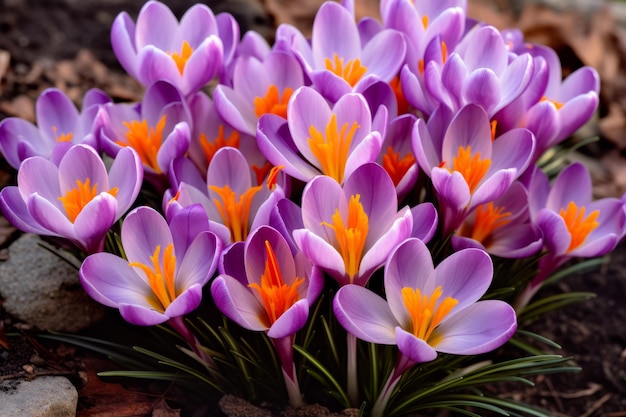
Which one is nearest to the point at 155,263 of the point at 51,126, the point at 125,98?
the point at 51,126

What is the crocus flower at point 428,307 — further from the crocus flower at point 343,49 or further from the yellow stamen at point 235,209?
the crocus flower at point 343,49

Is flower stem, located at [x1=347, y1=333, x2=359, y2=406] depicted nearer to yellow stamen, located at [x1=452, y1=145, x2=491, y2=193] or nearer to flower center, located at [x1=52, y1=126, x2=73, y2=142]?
yellow stamen, located at [x1=452, y1=145, x2=491, y2=193]

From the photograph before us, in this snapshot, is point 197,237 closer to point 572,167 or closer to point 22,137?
point 22,137

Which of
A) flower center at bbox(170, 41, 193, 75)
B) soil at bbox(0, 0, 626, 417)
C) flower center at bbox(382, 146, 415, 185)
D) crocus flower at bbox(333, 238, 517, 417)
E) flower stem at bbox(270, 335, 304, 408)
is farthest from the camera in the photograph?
soil at bbox(0, 0, 626, 417)

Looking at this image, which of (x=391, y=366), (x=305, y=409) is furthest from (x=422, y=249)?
(x=305, y=409)

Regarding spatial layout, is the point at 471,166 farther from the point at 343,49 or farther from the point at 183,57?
the point at 183,57

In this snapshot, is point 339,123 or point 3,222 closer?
point 339,123

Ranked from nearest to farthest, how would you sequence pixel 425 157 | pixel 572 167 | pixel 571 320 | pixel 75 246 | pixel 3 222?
pixel 425 157, pixel 75 246, pixel 572 167, pixel 3 222, pixel 571 320

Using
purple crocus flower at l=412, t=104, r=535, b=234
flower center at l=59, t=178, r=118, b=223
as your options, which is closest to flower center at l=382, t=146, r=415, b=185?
purple crocus flower at l=412, t=104, r=535, b=234
